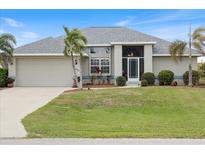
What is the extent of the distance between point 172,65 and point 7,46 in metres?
14.0

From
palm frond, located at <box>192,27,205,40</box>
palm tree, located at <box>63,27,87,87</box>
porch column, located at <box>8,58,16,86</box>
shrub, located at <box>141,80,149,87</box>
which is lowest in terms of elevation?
shrub, located at <box>141,80,149,87</box>

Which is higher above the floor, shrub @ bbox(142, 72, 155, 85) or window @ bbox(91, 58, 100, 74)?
window @ bbox(91, 58, 100, 74)

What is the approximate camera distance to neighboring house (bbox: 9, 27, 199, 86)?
30.6 m

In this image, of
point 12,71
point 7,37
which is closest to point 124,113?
point 7,37

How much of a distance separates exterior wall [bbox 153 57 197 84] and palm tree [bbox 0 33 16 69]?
12.1 m

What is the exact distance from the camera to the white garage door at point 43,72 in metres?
30.6

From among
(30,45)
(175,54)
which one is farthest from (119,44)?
(30,45)

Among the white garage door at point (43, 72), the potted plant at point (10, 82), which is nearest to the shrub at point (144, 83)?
the white garage door at point (43, 72)

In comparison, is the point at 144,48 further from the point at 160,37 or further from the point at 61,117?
the point at 61,117

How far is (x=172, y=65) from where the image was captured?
→ 1254 inches

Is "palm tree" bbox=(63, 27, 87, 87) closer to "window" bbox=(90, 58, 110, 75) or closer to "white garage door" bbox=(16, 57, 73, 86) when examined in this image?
"white garage door" bbox=(16, 57, 73, 86)

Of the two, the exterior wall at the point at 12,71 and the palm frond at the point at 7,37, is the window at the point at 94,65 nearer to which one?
the exterior wall at the point at 12,71

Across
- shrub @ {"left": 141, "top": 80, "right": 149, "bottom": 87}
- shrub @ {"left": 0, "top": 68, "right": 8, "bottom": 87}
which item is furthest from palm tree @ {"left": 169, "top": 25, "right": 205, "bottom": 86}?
shrub @ {"left": 0, "top": 68, "right": 8, "bottom": 87}
